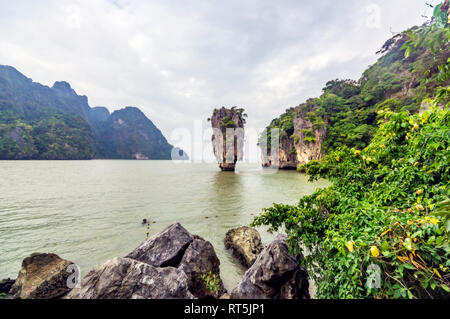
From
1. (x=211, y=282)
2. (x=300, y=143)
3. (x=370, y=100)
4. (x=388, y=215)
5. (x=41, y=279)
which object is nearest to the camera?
(x=388, y=215)

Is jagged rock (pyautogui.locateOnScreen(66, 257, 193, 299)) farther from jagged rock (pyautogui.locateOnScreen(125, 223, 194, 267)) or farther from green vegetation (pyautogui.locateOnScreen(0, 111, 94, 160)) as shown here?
green vegetation (pyautogui.locateOnScreen(0, 111, 94, 160))

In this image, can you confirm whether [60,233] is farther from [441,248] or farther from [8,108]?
[8,108]

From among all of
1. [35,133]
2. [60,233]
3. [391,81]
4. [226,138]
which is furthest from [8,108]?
[391,81]

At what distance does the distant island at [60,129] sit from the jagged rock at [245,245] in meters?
91.5

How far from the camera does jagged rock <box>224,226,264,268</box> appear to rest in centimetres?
527

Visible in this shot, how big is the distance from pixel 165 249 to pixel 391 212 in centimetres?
448

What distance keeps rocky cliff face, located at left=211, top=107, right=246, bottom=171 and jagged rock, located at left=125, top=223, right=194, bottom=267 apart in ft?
104

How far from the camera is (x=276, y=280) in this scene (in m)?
3.38

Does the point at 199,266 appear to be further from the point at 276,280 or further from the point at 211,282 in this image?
the point at 276,280

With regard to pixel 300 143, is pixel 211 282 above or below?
below

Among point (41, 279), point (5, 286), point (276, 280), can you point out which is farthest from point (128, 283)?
point (5, 286)

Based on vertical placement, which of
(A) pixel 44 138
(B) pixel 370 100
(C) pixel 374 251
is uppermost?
(B) pixel 370 100

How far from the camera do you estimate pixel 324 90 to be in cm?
4241
